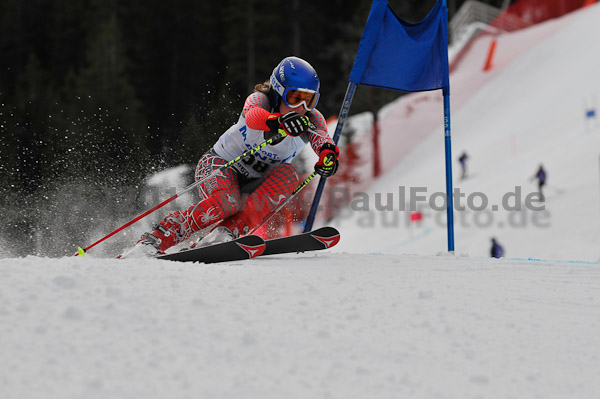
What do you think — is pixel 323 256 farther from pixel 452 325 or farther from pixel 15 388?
pixel 15 388

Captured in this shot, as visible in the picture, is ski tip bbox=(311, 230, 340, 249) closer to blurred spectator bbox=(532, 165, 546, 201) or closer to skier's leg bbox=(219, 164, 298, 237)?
skier's leg bbox=(219, 164, 298, 237)

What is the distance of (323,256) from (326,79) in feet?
101

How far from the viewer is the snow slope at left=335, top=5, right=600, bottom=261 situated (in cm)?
1214

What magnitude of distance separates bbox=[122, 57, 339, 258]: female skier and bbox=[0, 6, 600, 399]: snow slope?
67 cm

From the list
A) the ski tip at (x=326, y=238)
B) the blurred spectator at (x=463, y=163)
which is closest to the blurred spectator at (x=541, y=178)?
the blurred spectator at (x=463, y=163)

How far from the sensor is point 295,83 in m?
4.29

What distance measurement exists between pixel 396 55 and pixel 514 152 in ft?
42.3

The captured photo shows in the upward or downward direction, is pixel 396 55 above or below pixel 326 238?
above

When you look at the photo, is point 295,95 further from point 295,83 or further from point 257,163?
point 257,163

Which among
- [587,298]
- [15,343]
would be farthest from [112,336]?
[587,298]

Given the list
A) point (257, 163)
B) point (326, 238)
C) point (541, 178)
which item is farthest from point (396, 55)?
point (541, 178)

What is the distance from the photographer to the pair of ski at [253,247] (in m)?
3.57

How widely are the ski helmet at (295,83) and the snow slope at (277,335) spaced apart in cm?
174

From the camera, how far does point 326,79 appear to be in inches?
1341
